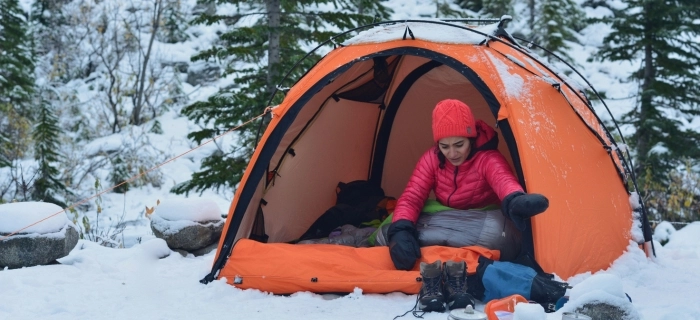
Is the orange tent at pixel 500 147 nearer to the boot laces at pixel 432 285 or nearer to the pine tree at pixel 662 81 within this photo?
the boot laces at pixel 432 285

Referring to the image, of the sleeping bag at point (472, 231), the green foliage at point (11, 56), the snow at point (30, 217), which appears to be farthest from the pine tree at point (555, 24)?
the snow at point (30, 217)

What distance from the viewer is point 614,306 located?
8.02ft

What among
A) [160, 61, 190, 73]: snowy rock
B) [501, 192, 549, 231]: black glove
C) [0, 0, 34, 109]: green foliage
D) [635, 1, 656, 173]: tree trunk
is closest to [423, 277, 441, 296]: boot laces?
[501, 192, 549, 231]: black glove

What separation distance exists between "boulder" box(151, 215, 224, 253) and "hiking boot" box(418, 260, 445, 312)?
2230 mm

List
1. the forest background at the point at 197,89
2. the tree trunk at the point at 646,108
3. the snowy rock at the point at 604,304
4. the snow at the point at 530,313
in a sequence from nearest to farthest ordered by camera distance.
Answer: the snow at the point at 530,313, the snowy rock at the point at 604,304, the forest background at the point at 197,89, the tree trunk at the point at 646,108

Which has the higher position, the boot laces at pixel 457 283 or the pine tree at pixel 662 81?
the pine tree at pixel 662 81

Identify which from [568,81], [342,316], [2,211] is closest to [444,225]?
[342,316]

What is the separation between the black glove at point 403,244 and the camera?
3549 millimetres

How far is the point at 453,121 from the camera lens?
3.73 meters

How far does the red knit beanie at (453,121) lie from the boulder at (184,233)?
2140mm

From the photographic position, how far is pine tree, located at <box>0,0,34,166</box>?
10555 mm

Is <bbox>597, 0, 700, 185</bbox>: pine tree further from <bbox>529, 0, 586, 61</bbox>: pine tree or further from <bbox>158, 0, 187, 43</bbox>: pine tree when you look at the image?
<bbox>158, 0, 187, 43</bbox>: pine tree

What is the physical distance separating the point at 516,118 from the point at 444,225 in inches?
31.0

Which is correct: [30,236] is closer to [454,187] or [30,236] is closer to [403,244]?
[403,244]
